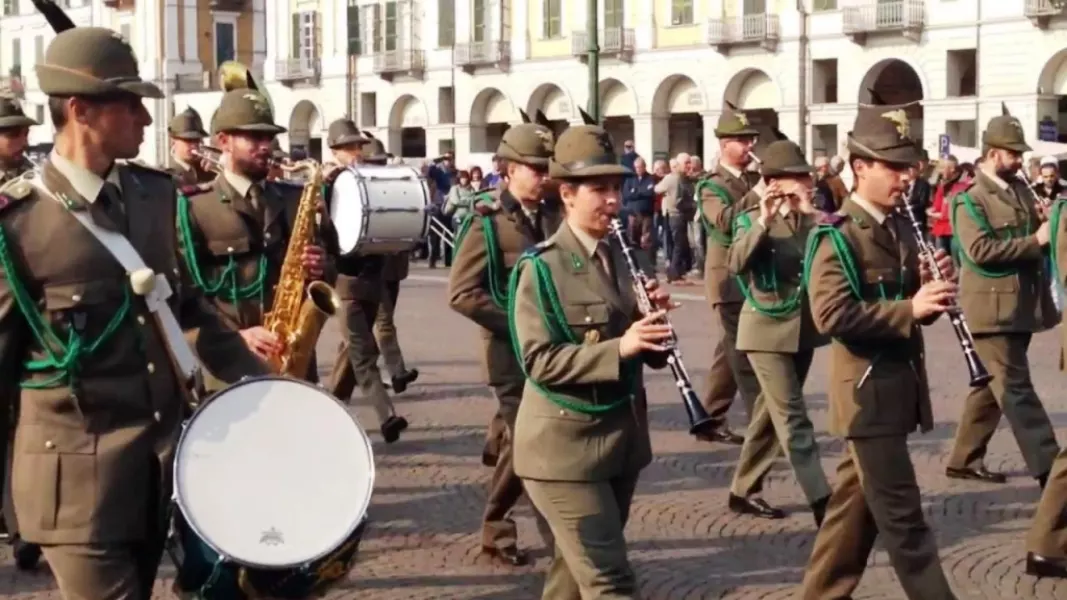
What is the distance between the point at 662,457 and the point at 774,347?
6.54 feet

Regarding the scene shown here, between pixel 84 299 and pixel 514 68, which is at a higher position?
pixel 514 68

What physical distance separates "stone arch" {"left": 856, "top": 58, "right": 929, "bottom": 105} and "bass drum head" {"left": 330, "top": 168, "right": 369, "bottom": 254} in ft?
104

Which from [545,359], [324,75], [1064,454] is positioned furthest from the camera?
[324,75]

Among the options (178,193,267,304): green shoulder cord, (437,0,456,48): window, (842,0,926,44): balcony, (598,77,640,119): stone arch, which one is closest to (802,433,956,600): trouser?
(178,193,267,304): green shoulder cord

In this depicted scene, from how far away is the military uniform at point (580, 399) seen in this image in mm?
5062

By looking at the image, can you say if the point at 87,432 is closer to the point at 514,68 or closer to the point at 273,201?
the point at 273,201

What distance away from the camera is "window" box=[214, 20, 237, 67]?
7106cm

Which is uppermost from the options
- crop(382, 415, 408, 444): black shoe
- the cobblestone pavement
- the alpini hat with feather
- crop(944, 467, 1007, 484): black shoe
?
the alpini hat with feather

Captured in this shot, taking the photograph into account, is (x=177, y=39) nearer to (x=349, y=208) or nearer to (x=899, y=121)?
(x=349, y=208)

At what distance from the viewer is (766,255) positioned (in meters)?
8.33

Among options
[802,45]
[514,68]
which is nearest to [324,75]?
[514,68]

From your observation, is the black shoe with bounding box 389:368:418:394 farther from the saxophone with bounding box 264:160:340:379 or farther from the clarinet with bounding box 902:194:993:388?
the clarinet with bounding box 902:194:993:388

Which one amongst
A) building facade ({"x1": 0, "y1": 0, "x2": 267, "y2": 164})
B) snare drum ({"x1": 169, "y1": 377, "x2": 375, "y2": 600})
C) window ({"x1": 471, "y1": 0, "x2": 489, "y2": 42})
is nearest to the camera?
snare drum ({"x1": 169, "y1": 377, "x2": 375, "y2": 600})

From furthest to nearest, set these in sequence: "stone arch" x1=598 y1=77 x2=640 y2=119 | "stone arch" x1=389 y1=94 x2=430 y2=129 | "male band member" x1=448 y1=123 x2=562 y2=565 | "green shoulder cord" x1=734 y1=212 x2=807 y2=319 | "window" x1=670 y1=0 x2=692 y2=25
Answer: "stone arch" x1=389 y1=94 x2=430 y2=129, "stone arch" x1=598 y1=77 x2=640 y2=119, "window" x1=670 y1=0 x2=692 y2=25, "green shoulder cord" x1=734 y1=212 x2=807 y2=319, "male band member" x1=448 y1=123 x2=562 y2=565
